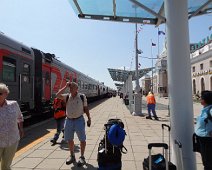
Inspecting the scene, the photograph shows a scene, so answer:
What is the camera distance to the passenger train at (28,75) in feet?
36.5

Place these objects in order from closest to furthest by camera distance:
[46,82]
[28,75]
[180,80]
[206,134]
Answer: [206,134], [180,80], [28,75], [46,82]

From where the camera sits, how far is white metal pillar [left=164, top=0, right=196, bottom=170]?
523cm

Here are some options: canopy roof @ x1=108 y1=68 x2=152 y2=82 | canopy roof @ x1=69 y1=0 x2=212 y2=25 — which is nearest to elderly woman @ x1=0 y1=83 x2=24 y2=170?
canopy roof @ x1=69 y1=0 x2=212 y2=25

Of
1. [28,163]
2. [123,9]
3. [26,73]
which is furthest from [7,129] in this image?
[26,73]

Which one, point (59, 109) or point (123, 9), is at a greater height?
point (123, 9)

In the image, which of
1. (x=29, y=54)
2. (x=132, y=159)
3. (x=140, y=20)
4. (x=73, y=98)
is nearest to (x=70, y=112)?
(x=73, y=98)

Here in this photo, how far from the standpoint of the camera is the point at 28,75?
1319cm

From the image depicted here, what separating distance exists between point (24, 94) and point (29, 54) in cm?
203

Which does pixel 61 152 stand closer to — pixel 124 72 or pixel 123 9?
pixel 123 9

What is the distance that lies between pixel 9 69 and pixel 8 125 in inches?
286

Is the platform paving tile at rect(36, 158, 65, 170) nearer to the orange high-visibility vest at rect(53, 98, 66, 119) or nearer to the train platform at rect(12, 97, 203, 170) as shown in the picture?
the train platform at rect(12, 97, 203, 170)

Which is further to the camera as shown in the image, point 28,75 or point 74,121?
point 28,75

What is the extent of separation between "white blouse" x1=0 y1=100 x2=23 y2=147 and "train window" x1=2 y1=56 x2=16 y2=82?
650 cm

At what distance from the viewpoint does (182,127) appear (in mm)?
5246
